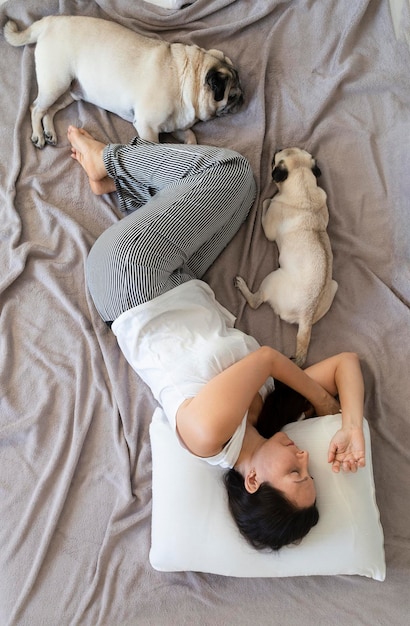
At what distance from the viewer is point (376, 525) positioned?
1.52 meters

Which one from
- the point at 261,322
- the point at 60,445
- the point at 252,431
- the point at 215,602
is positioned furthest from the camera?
the point at 261,322

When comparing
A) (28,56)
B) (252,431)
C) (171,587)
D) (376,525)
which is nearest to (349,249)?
(252,431)

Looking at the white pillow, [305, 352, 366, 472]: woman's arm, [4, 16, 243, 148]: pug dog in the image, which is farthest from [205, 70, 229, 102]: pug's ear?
the white pillow

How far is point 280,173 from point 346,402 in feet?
2.86

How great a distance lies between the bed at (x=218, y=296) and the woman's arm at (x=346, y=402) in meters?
0.15

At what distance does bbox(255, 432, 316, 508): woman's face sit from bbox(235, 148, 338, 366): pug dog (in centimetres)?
47

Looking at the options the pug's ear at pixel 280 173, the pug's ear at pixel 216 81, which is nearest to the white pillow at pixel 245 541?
the pug's ear at pixel 280 173

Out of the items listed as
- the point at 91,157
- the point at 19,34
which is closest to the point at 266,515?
the point at 91,157

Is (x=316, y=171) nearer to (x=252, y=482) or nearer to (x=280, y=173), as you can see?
(x=280, y=173)

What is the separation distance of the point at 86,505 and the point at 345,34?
207 cm

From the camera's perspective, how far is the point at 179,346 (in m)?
1.49

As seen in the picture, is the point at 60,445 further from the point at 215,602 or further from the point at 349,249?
the point at 349,249

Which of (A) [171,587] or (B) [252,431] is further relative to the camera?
(A) [171,587]

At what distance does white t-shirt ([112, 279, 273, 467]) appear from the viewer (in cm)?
143
